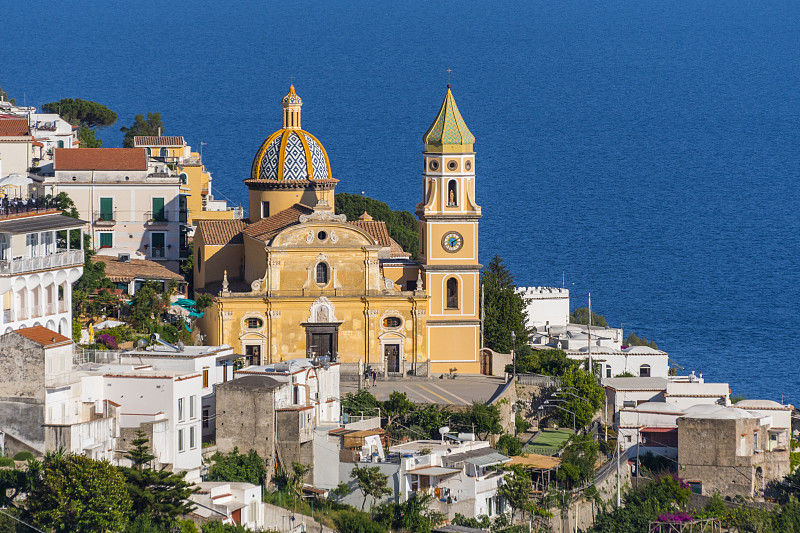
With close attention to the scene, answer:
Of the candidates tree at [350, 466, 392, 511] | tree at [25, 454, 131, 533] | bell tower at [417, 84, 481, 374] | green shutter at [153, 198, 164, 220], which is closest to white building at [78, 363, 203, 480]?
tree at [25, 454, 131, 533]

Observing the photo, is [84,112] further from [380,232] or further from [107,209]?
[380,232]

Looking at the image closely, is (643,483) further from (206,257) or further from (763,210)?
(763,210)

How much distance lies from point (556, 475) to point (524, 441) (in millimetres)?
6065

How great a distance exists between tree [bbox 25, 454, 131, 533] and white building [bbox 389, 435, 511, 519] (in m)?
9.43

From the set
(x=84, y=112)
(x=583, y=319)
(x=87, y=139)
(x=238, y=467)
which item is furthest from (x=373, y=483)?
(x=84, y=112)

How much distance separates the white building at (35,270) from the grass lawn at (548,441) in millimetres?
A: 13968

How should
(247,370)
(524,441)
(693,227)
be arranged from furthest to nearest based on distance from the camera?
1. (693,227)
2. (524,441)
3. (247,370)

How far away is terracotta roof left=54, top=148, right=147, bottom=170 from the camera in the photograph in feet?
250

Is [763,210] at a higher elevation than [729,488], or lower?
higher

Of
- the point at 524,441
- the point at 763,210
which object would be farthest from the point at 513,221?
the point at 524,441

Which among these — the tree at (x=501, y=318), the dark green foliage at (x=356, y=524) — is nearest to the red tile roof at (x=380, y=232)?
the tree at (x=501, y=318)

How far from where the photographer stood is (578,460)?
Answer: 5688 cm

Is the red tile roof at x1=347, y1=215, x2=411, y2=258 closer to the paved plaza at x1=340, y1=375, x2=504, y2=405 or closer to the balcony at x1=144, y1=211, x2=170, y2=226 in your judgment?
the balcony at x1=144, y1=211, x2=170, y2=226

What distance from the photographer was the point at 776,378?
339 ft
